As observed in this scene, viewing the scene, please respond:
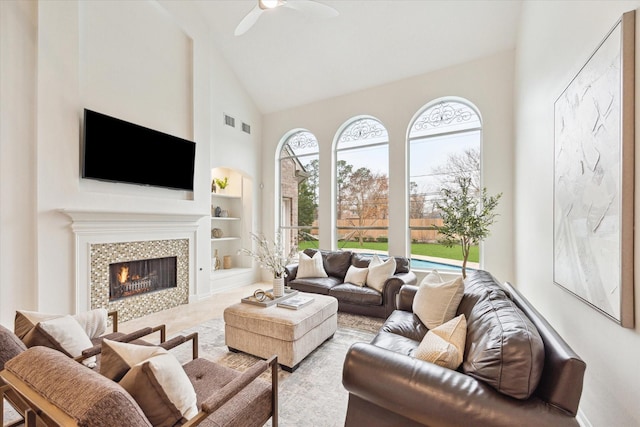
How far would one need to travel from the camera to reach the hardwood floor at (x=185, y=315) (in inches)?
143

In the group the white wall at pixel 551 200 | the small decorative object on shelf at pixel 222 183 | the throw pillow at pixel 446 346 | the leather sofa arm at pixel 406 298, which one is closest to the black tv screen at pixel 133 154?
the small decorative object on shelf at pixel 222 183

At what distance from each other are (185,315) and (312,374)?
2.44 m

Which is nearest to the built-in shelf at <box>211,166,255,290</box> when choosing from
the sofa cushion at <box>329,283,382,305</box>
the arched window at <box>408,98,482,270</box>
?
the sofa cushion at <box>329,283,382,305</box>

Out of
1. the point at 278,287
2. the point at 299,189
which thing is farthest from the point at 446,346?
the point at 299,189

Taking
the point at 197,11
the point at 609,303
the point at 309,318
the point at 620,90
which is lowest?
the point at 309,318

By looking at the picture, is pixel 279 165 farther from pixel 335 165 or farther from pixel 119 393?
pixel 119 393

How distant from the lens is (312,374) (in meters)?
2.46

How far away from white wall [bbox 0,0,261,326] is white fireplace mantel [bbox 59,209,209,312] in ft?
0.28

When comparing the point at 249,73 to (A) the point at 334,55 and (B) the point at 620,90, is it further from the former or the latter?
(B) the point at 620,90

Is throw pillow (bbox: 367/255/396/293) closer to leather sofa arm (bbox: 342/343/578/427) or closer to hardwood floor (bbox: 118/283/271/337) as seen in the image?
hardwood floor (bbox: 118/283/271/337)

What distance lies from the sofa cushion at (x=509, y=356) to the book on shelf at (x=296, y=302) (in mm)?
1703

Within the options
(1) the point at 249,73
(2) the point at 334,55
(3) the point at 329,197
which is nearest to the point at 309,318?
(3) the point at 329,197

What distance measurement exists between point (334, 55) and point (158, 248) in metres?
4.25

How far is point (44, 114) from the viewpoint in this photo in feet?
10.1
